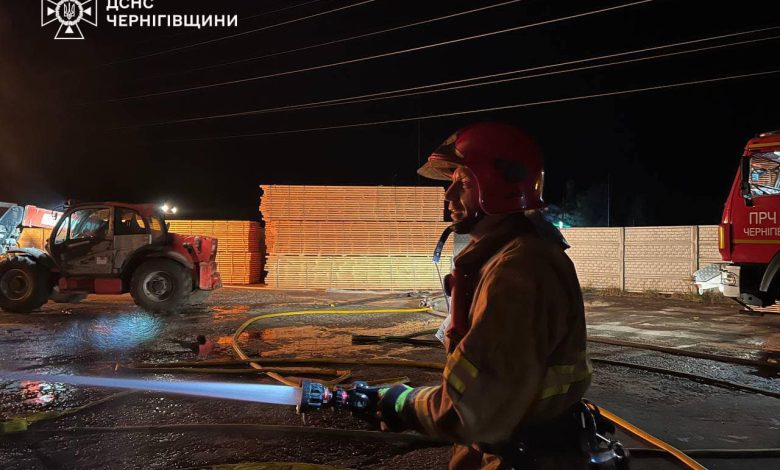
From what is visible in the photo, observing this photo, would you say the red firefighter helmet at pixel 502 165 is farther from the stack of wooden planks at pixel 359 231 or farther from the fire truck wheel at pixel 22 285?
the stack of wooden planks at pixel 359 231

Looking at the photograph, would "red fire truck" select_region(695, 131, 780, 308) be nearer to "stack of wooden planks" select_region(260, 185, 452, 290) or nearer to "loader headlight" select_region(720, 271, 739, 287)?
"loader headlight" select_region(720, 271, 739, 287)

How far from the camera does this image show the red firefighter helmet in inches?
60.6

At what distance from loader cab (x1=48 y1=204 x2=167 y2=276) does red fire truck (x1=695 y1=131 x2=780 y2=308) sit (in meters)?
10.7

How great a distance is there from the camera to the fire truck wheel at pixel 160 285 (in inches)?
416

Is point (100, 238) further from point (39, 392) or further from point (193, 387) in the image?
point (193, 387)

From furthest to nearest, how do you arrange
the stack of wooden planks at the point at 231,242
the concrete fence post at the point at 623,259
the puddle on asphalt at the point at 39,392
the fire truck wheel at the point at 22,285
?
the stack of wooden planks at the point at 231,242 < the concrete fence post at the point at 623,259 < the fire truck wheel at the point at 22,285 < the puddle on asphalt at the point at 39,392

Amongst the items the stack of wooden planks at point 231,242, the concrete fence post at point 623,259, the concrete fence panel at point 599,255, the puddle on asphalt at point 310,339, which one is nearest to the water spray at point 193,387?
the puddle on asphalt at point 310,339

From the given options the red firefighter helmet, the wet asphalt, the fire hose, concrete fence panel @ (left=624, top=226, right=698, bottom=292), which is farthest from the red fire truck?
the red firefighter helmet

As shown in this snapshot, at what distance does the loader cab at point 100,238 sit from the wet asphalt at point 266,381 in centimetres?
104

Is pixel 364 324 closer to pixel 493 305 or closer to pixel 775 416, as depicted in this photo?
pixel 775 416

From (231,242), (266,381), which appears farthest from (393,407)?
(231,242)

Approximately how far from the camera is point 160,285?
1070 centimetres

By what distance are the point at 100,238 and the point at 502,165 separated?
11.1m

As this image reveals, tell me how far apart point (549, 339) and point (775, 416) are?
4.55 meters
